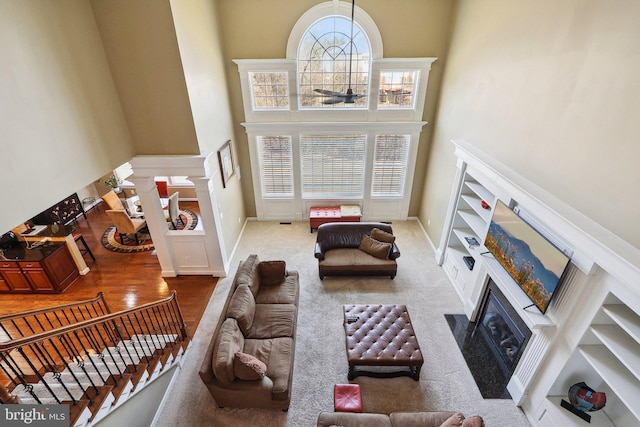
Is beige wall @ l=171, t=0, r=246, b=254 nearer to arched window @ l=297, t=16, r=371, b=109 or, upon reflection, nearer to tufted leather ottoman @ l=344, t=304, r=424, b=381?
arched window @ l=297, t=16, r=371, b=109

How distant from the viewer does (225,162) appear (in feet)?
19.9

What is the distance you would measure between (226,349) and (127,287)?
11.1 ft

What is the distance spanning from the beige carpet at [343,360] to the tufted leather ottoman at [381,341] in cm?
22

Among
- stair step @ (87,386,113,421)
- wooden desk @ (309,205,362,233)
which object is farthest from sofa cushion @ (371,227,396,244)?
stair step @ (87,386,113,421)

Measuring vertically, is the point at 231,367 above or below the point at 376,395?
above

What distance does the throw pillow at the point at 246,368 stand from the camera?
334 centimetres

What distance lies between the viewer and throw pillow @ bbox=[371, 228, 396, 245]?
5.82 m

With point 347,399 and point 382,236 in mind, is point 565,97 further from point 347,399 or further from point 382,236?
point 347,399

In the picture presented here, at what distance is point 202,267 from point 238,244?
1.24 metres

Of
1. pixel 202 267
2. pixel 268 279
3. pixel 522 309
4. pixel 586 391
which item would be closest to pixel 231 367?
pixel 268 279

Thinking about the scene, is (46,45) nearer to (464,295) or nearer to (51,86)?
(51,86)

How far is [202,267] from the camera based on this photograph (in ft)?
19.4

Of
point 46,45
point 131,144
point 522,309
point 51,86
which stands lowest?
point 522,309

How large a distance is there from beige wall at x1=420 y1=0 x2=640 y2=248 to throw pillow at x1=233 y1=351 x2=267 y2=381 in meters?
3.70
